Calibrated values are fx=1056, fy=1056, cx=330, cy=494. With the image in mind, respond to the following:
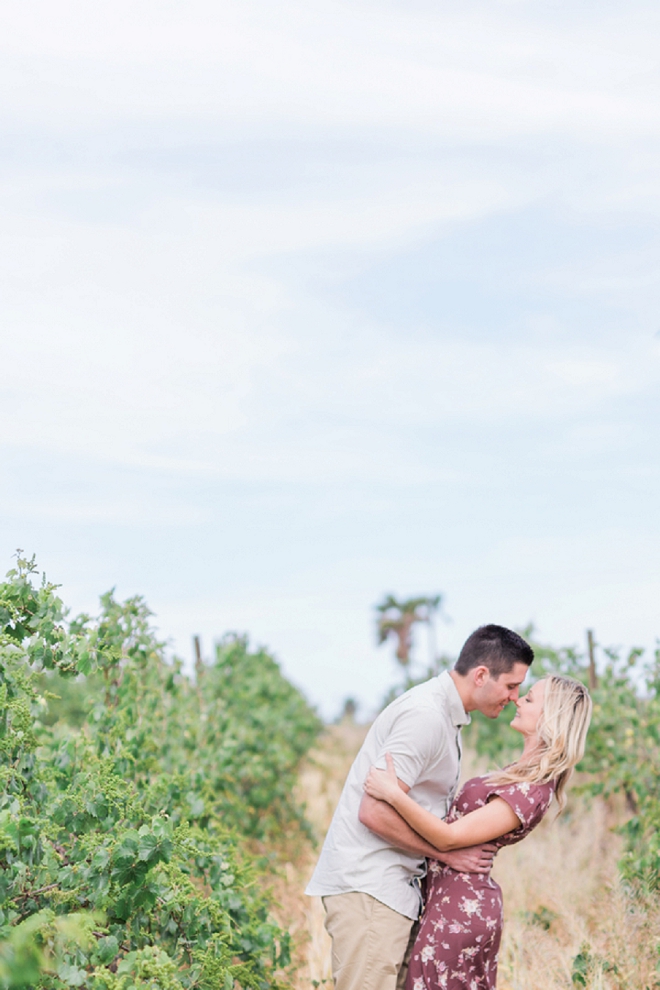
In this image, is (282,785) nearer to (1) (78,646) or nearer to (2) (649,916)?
(2) (649,916)

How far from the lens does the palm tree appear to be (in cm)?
5087

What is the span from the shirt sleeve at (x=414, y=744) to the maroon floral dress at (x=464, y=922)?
0.31 metres

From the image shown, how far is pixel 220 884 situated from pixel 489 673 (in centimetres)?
207

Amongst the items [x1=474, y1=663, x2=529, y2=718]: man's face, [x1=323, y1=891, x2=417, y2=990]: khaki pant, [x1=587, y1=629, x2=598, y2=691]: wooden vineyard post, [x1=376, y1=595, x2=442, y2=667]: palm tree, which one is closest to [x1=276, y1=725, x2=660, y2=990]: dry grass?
[x1=587, y1=629, x2=598, y2=691]: wooden vineyard post

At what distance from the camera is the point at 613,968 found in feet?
19.0

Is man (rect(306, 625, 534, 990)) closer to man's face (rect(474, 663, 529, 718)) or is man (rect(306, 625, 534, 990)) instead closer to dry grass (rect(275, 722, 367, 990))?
man's face (rect(474, 663, 529, 718))

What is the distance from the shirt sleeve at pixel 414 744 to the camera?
4434mm

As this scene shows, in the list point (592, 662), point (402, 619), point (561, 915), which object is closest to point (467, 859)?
point (561, 915)

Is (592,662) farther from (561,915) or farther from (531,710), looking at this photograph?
(531,710)

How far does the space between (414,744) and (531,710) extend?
1.85 feet

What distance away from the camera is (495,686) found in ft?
15.3

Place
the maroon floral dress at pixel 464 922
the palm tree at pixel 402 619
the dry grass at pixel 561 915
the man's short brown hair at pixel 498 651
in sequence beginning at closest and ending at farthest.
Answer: the maroon floral dress at pixel 464 922 < the man's short brown hair at pixel 498 651 < the dry grass at pixel 561 915 < the palm tree at pixel 402 619

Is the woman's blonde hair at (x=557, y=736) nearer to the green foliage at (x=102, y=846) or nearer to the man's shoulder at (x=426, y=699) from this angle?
the man's shoulder at (x=426, y=699)

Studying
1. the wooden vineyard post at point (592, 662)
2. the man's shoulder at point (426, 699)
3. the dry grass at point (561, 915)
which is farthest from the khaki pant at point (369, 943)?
the wooden vineyard post at point (592, 662)
